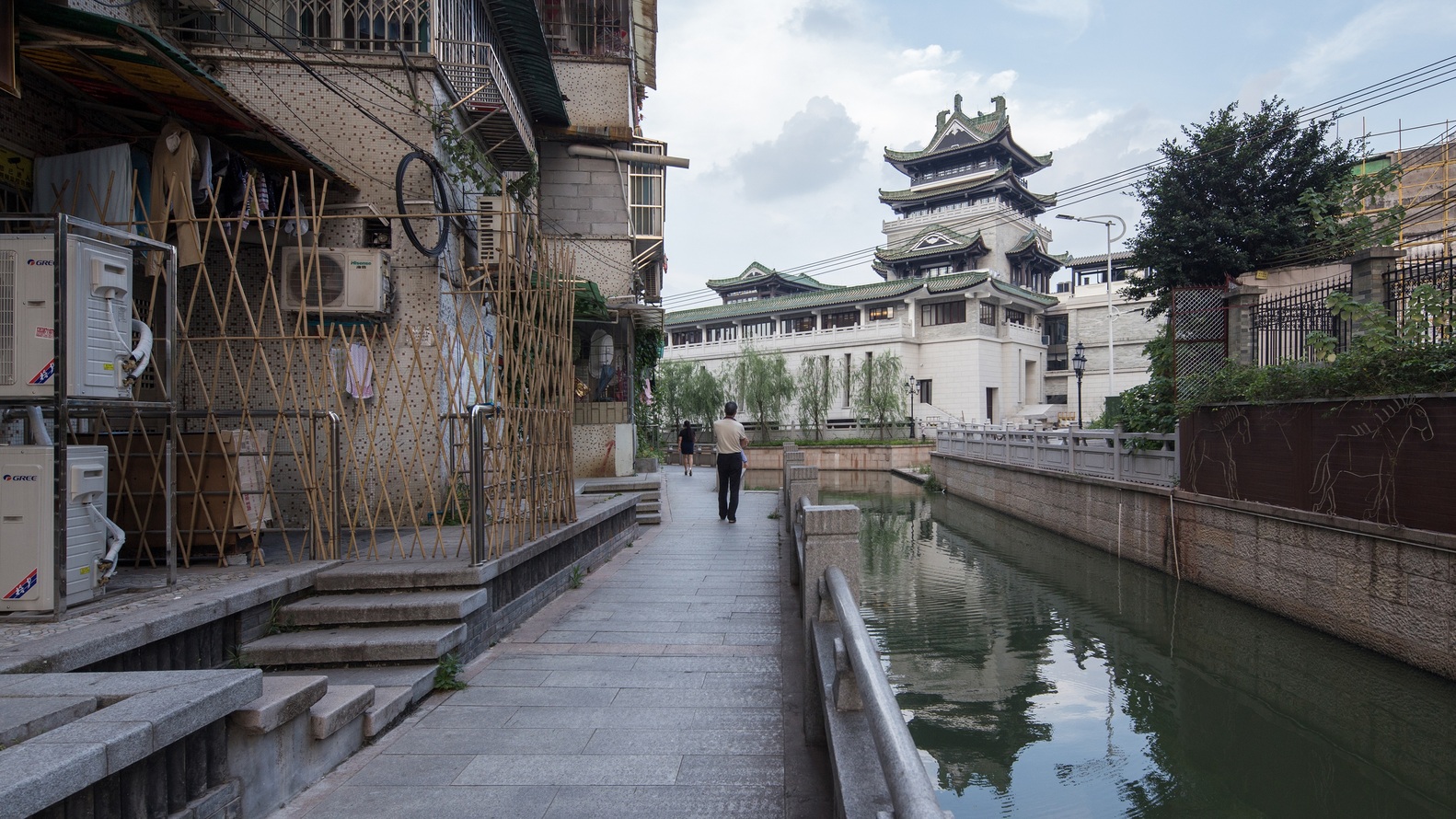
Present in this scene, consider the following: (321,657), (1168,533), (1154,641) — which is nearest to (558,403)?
(321,657)

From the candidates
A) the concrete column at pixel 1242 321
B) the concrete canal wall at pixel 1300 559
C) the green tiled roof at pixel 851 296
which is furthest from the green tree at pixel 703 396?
the concrete column at pixel 1242 321

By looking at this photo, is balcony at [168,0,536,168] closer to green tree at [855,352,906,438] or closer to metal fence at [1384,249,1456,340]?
metal fence at [1384,249,1456,340]

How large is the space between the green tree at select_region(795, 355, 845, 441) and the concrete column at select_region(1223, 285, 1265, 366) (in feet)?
77.1

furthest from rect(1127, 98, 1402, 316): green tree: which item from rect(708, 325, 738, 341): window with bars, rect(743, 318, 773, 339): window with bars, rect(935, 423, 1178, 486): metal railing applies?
rect(708, 325, 738, 341): window with bars

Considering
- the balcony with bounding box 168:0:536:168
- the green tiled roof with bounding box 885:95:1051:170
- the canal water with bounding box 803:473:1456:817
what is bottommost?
the canal water with bounding box 803:473:1456:817

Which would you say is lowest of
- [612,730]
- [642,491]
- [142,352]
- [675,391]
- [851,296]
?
[612,730]

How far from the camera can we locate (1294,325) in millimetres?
9602

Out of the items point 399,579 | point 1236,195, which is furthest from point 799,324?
point 399,579

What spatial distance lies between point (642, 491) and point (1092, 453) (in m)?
6.92

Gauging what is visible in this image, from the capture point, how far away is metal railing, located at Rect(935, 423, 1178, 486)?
11.2m

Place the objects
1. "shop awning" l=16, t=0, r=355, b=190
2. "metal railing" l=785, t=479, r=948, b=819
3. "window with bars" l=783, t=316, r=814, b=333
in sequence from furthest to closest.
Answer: "window with bars" l=783, t=316, r=814, b=333, "shop awning" l=16, t=0, r=355, b=190, "metal railing" l=785, t=479, r=948, b=819

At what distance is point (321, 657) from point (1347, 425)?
26.5 feet

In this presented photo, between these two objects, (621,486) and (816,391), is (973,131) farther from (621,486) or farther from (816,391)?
(621,486)

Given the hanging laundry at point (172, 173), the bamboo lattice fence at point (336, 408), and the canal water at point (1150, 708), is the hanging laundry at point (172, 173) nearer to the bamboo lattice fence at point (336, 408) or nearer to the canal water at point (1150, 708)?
the bamboo lattice fence at point (336, 408)
